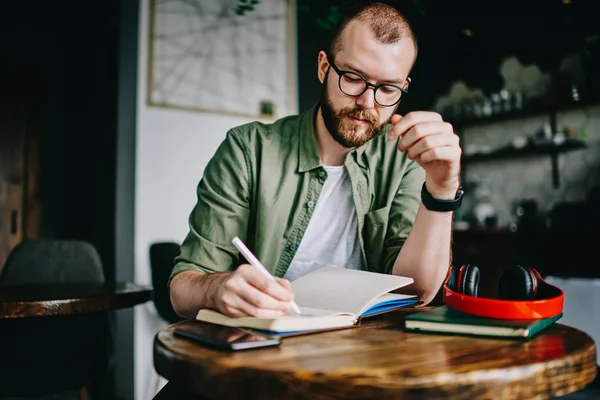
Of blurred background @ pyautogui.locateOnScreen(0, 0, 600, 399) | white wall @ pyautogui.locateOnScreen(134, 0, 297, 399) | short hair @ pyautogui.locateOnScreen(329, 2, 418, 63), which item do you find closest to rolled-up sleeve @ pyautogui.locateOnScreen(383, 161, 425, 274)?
short hair @ pyautogui.locateOnScreen(329, 2, 418, 63)

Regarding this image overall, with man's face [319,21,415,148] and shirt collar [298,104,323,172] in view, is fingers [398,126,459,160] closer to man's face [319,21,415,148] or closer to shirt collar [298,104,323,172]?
man's face [319,21,415,148]

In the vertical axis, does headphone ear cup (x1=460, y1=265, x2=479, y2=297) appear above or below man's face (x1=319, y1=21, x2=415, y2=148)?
below

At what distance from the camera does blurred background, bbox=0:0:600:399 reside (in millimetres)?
3232

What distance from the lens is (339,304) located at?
107 cm

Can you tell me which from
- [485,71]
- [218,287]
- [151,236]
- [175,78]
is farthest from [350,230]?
[485,71]

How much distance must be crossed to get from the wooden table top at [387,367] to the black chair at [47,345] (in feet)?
5.53

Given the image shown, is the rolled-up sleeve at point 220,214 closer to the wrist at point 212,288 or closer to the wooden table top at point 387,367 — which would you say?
the wrist at point 212,288

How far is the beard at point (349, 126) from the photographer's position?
1488 millimetres

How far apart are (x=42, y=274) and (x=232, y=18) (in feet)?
6.82

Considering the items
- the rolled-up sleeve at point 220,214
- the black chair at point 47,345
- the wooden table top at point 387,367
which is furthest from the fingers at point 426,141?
the black chair at point 47,345

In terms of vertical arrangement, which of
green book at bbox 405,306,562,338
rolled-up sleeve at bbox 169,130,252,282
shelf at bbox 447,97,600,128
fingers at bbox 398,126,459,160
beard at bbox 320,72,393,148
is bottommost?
green book at bbox 405,306,562,338

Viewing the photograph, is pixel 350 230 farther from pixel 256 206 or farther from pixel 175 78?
pixel 175 78

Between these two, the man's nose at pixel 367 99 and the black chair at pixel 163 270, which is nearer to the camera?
the man's nose at pixel 367 99

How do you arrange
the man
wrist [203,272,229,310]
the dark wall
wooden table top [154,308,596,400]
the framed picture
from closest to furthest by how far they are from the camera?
wooden table top [154,308,596,400] → wrist [203,272,229,310] → the man → the framed picture → the dark wall
